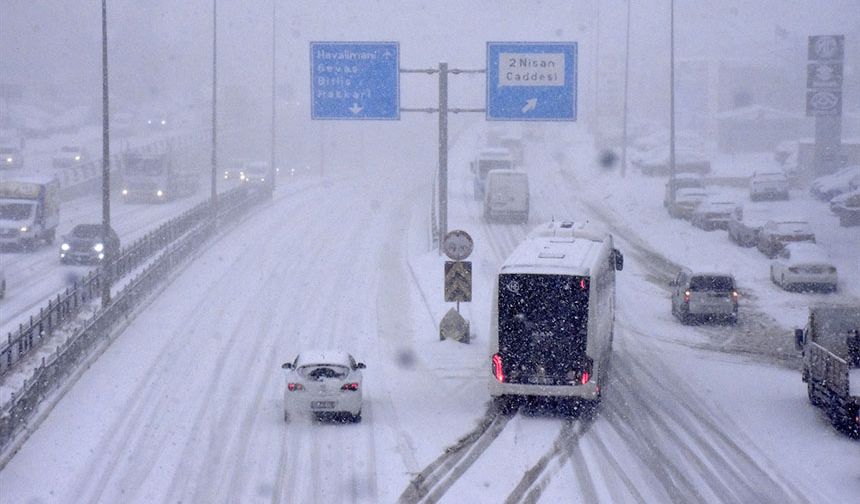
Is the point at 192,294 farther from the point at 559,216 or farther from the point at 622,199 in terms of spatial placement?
the point at 622,199

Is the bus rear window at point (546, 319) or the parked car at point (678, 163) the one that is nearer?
the bus rear window at point (546, 319)

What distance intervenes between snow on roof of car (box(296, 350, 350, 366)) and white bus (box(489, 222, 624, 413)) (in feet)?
9.09

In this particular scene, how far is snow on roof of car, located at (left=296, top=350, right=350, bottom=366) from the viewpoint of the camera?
2009cm

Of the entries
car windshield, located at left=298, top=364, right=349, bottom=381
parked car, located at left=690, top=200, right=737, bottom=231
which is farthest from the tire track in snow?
parked car, located at left=690, top=200, right=737, bottom=231

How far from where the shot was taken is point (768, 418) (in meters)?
21.2

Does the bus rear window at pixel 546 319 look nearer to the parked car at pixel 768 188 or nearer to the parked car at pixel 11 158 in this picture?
the parked car at pixel 768 188

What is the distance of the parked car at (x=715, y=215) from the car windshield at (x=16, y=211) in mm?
30121

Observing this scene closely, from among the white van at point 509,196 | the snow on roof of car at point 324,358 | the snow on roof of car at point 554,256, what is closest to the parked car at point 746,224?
the white van at point 509,196

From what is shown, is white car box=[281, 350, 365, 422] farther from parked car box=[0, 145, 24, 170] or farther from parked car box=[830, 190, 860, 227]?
parked car box=[0, 145, 24, 170]

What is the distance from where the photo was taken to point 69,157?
82.0 m

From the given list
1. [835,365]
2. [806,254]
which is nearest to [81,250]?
[806,254]

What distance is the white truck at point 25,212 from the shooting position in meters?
46.0

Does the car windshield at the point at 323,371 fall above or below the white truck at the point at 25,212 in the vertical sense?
below

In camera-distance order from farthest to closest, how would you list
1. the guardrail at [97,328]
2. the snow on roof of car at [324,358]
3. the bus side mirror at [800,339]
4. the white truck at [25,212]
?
1. the white truck at [25,212]
2. the bus side mirror at [800,339]
3. the snow on roof of car at [324,358]
4. the guardrail at [97,328]
